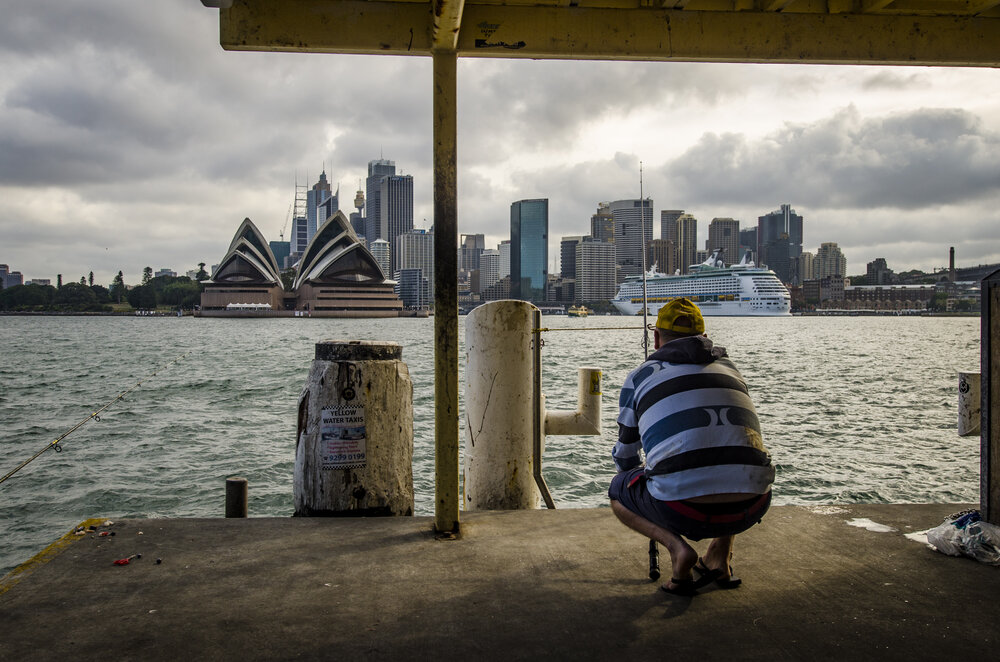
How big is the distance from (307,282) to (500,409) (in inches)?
3273

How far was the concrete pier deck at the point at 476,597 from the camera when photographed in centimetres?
212

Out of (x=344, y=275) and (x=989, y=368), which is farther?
(x=344, y=275)

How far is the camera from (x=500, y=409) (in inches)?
163

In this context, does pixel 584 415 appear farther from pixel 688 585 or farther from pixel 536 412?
pixel 688 585

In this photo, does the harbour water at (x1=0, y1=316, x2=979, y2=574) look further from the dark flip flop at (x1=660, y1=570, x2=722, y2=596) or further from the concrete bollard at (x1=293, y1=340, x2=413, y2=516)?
the dark flip flop at (x1=660, y1=570, x2=722, y2=596)

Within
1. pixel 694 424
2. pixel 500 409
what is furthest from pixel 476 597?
pixel 500 409

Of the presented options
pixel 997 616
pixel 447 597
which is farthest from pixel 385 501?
pixel 997 616

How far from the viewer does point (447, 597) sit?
2.51 m

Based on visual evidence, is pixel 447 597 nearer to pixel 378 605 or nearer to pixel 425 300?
pixel 378 605

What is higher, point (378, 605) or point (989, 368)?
point (989, 368)

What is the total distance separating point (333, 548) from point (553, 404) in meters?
11.7

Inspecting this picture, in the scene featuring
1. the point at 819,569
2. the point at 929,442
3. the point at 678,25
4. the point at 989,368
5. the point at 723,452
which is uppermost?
the point at 678,25

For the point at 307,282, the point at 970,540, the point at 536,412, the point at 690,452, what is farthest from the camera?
the point at 307,282

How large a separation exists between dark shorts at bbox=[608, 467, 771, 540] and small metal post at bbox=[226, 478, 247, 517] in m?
2.30
